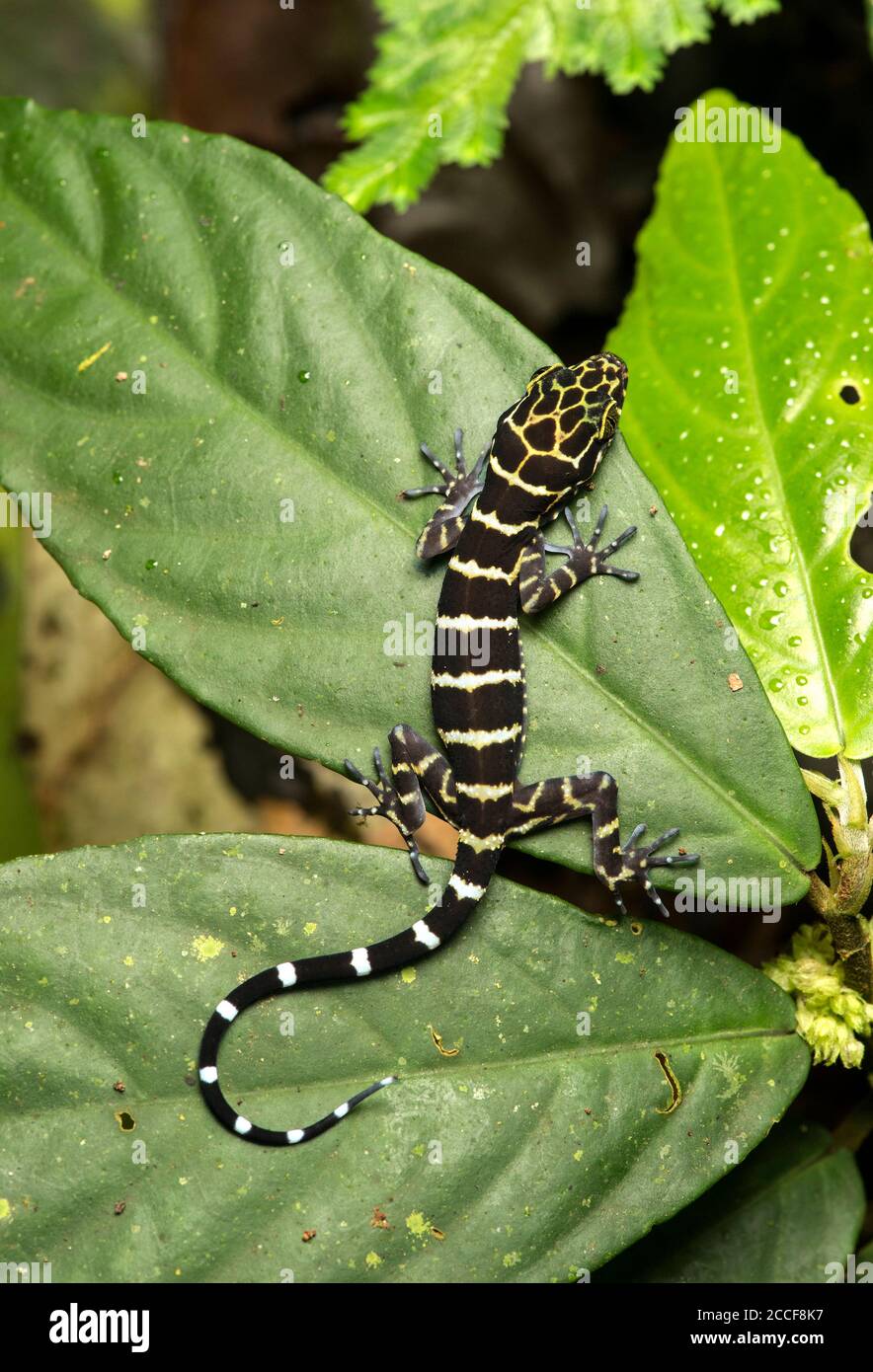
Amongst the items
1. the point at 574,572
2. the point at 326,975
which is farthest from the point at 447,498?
the point at 326,975

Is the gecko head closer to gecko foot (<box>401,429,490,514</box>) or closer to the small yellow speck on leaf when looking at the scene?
gecko foot (<box>401,429,490,514</box>)

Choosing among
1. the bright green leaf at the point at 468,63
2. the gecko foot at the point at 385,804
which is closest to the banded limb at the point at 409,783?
the gecko foot at the point at 385,804

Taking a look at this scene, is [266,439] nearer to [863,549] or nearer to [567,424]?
[567,424]

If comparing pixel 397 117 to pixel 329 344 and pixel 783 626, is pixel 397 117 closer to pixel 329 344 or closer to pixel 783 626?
pixel 329 344

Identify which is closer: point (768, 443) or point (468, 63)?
point (768, 443)

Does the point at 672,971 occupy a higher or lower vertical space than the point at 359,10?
lower

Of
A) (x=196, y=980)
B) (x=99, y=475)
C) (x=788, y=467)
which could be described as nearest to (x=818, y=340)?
(x=788, y=467)

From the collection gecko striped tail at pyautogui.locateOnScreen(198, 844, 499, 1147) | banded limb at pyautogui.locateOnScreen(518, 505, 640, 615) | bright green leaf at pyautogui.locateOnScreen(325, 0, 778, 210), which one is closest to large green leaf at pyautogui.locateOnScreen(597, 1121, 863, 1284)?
gecko striped tail at pyautogui.locateOnScreen(198, 844, 499, 1147)

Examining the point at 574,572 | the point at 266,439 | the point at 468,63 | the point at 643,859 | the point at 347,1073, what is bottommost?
the point at 347,1073
